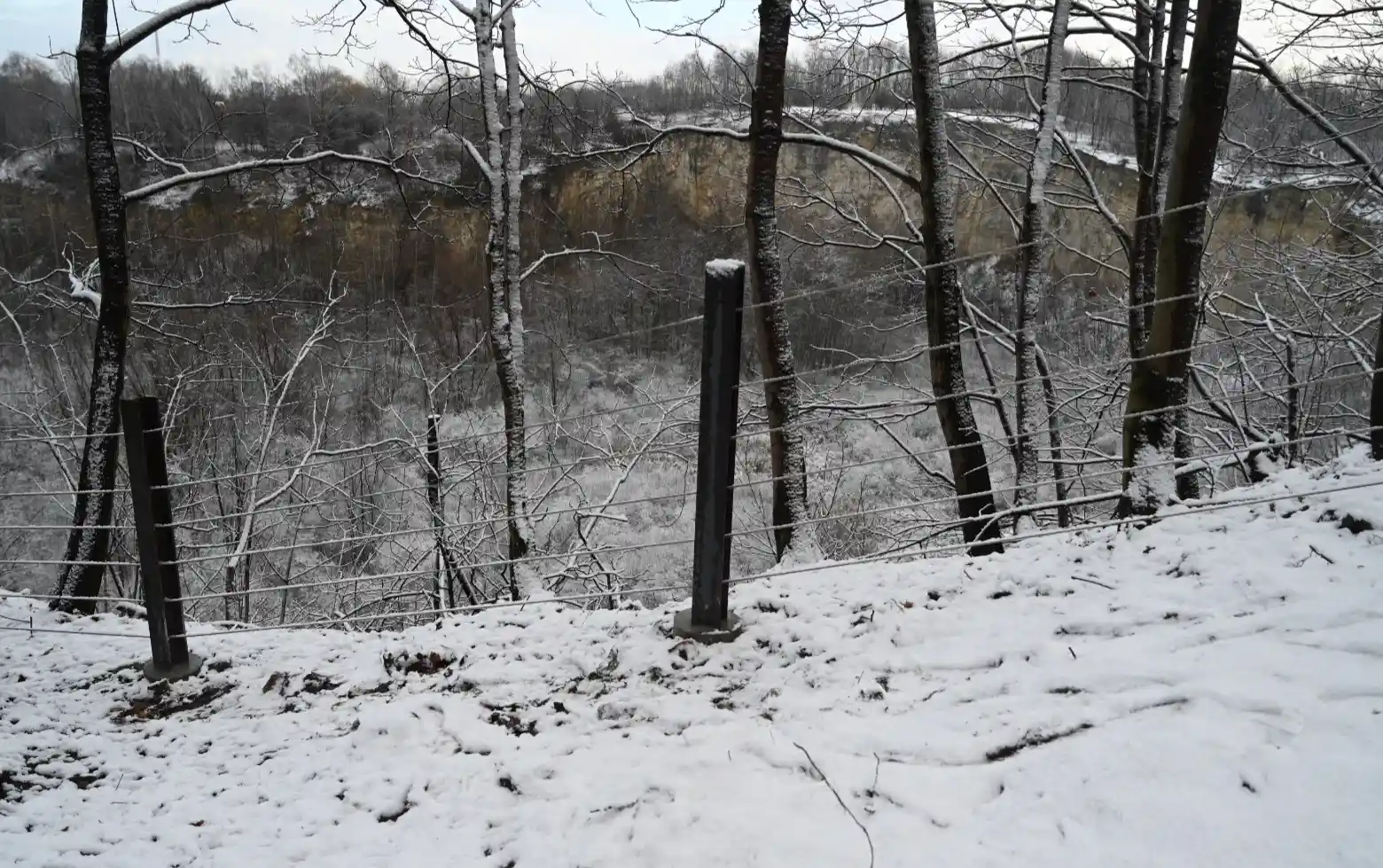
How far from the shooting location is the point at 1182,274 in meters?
3.79

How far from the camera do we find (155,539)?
10.6 ft

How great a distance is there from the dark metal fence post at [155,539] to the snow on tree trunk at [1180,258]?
14.8 feet

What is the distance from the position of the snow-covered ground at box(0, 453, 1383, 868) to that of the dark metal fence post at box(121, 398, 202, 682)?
0.14m

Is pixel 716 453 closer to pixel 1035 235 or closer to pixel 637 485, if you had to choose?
pixel 1035 235

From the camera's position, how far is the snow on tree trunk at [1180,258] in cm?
363

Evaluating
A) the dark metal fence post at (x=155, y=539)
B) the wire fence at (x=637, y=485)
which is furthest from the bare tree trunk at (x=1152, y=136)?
the dark metal fence post at (x=155, y=539)

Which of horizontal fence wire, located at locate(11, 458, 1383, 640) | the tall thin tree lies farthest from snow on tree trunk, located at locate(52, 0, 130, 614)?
horizontal fence wire, located at locate(11, 458, 1383, 640)

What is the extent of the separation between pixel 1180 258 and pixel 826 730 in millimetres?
3187

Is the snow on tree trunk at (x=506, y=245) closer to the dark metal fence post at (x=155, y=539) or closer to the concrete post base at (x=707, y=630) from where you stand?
the dark metal fence post at (x=155, y=539)

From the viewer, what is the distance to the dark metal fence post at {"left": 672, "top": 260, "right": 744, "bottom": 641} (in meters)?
2.63

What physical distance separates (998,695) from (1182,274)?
275cm

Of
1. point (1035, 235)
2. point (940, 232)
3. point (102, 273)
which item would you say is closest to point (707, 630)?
point (940, 232)

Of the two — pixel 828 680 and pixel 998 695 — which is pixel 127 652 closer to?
pixel 828 680

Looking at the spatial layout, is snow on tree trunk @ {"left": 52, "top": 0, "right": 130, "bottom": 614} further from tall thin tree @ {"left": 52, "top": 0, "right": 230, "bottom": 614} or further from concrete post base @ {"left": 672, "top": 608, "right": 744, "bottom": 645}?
concrete post base @ {"left": 672, "top": 608, "right": 744, "bottom": 645}
